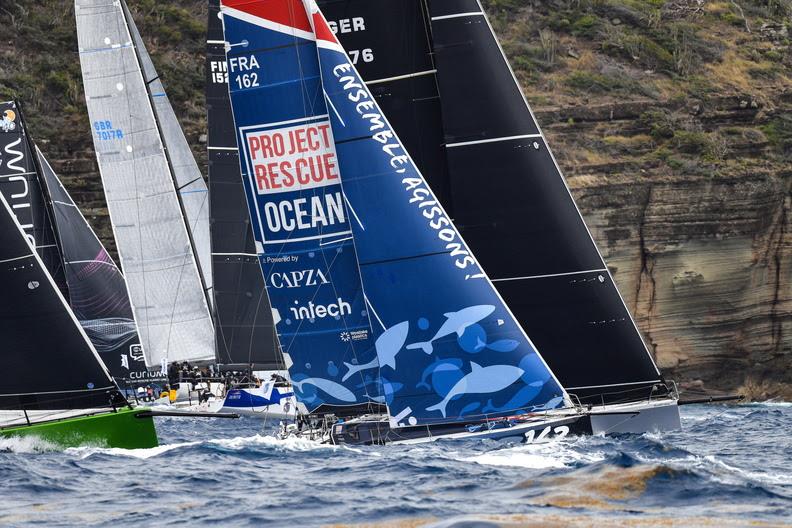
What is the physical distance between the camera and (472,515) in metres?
9.97

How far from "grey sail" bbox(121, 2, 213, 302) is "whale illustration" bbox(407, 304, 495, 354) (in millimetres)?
16507

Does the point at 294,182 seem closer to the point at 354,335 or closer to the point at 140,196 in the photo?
the point at 354,335

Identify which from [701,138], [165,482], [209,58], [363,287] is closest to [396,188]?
[363,287]

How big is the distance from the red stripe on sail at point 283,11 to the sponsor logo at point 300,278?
2.84 metres

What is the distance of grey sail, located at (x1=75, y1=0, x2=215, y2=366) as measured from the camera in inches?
1217

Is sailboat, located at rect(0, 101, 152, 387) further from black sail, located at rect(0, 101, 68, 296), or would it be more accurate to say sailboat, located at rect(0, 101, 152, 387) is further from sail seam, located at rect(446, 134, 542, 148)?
sail seam, located at rect(446, 134, 542, 148)

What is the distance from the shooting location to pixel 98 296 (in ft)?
106

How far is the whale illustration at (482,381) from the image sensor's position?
15.3 metres

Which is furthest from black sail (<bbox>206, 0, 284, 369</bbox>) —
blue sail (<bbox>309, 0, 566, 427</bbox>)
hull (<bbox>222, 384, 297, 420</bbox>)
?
blue sail (<bbox>309, 0, 566, 427</bbox>)

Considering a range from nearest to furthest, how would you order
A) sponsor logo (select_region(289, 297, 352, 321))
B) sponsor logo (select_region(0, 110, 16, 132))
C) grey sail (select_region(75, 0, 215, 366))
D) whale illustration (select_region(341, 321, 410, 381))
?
whale illustration (select_region(341, 321, 410, 381))
sponsor logo (select_region(289, 297, 352, 321))
sponsor logo (select_region(0, 110, 16, 132))
grey sail (select_region(75, 0, 215, 366))

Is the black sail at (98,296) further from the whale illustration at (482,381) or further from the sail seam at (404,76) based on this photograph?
the whale illustration at (482,381)

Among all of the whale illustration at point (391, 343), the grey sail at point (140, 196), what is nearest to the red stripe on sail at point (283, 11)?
the whale illustration at point (391, 343)

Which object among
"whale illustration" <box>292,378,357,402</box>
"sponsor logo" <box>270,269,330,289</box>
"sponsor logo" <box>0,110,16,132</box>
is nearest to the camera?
"sponsor logo" <box>270,269,330,289</box>

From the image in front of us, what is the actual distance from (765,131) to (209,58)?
1761 centimetres
